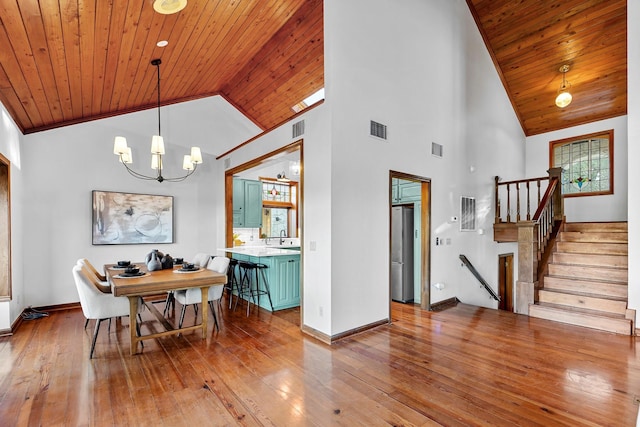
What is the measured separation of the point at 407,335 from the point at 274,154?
119 inches

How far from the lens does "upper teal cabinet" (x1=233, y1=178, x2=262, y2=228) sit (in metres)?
6.77

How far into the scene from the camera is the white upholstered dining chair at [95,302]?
3248 mm

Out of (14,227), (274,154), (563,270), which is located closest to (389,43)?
(274,154)

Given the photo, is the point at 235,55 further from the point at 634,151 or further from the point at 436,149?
the point at 634,151

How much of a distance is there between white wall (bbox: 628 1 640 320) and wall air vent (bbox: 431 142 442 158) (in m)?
2.22

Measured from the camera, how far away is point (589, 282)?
4555 millimetres

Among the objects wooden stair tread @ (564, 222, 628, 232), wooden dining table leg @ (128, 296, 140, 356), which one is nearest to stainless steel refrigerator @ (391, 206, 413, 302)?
wooden stair tread @ (564, 222, 628, 232)

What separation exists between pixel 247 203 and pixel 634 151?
20.4 feet

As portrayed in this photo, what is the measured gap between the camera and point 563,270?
4949mm

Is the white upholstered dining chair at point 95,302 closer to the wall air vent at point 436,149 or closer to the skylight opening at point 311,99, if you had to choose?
the skylight opening at point 311,99

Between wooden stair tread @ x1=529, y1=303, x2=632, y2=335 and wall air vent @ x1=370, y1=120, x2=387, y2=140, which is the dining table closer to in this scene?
wall air vent @ x1=370, y1=120, x2=387, y2=140

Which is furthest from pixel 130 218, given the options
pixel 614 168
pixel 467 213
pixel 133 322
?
pixel 614 168

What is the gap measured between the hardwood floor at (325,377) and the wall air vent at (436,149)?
2.58m

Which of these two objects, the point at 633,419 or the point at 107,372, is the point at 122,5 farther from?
the point at 633,419
